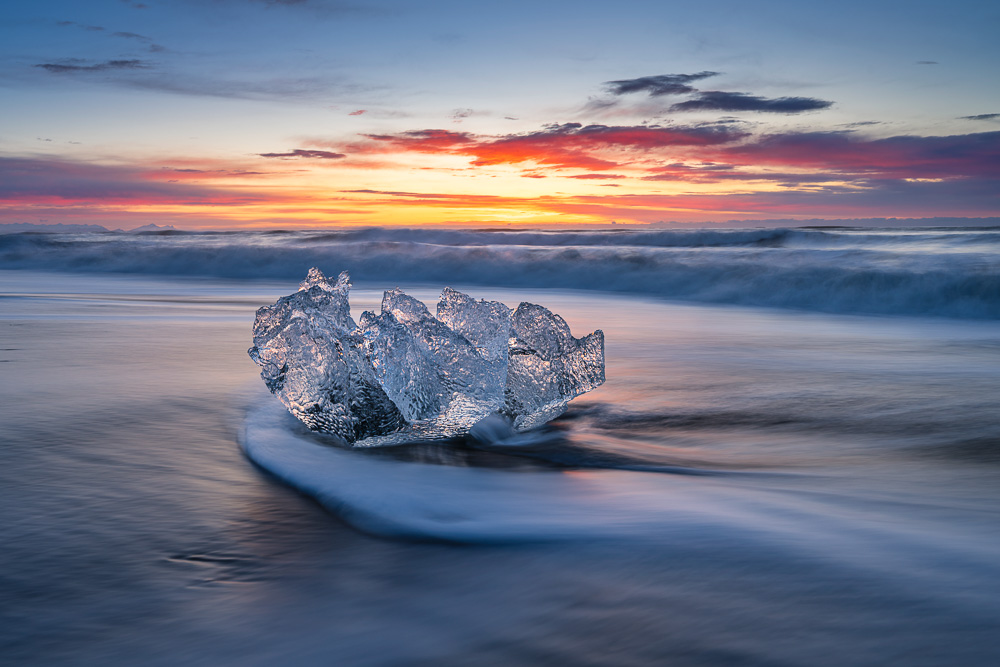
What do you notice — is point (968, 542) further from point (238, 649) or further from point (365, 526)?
point (238, 649)

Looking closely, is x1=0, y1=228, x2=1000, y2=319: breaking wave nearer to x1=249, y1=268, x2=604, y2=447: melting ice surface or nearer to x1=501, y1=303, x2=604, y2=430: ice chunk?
x1=501, y1=303, x2=604, y2=430: ice chunk

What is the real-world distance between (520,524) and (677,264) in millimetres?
9207

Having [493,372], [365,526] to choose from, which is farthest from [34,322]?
[365,526]

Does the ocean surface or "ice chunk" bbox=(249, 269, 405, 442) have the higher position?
"ice chunk" bbox=(249, 269, 405, 442)

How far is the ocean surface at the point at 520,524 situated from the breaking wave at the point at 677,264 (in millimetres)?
4166

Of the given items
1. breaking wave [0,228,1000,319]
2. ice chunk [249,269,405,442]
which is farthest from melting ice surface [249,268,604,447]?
breaking wave [0,228,1000,319]

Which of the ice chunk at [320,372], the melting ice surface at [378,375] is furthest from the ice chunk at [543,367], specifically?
the ice chunk at [320,372]

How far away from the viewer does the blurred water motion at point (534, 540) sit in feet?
3.22

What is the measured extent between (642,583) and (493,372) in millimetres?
943

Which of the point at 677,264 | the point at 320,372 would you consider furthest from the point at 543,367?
the point at 677,264

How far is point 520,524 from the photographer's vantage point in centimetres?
136

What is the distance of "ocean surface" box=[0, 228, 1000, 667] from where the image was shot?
0.99 meters

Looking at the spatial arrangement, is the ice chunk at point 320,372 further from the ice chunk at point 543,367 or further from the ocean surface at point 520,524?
the ice chunk at point 543,367

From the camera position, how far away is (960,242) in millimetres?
10633
